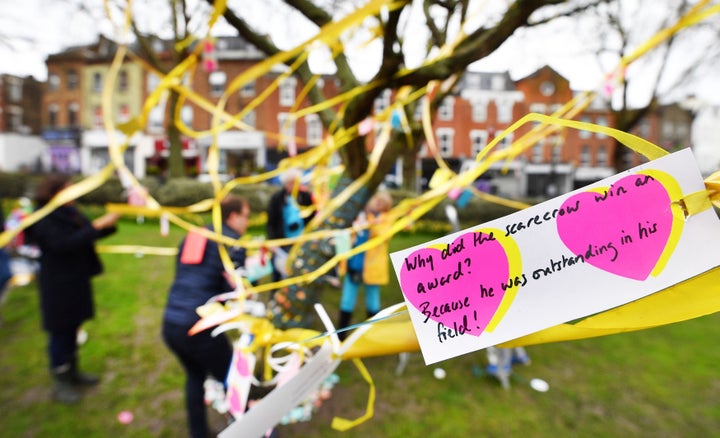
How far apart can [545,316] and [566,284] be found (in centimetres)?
7

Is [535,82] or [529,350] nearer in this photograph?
[529,350]

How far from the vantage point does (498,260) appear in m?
0.80

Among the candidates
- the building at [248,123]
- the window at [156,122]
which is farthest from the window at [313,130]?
the window at [156,122]

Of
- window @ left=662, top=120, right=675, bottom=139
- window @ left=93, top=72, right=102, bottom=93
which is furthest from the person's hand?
window @ left=662, top=120, right=675, bottom=139

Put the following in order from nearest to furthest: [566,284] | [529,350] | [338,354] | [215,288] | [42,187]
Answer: [566,284]
[338,354]
[215,288]
[42,187]
[529,350]

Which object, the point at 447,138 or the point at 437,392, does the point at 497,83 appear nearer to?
the point at 447,138

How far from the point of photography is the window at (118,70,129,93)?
26.8 metres

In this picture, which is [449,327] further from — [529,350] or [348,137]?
[529,350]

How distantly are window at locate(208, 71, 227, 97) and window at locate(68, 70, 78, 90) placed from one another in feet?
35.6

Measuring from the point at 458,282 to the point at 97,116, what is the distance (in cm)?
3405

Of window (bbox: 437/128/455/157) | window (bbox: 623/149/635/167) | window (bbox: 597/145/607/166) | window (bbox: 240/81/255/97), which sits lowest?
window (bbox: 623/149/635/167)

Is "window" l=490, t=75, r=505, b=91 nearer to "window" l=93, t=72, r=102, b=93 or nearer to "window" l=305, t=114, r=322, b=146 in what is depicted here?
"window" l=305, t=114, r=322, b=146

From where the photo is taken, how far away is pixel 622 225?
2.49ft

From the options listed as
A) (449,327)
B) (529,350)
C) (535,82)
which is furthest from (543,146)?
(449,327)
